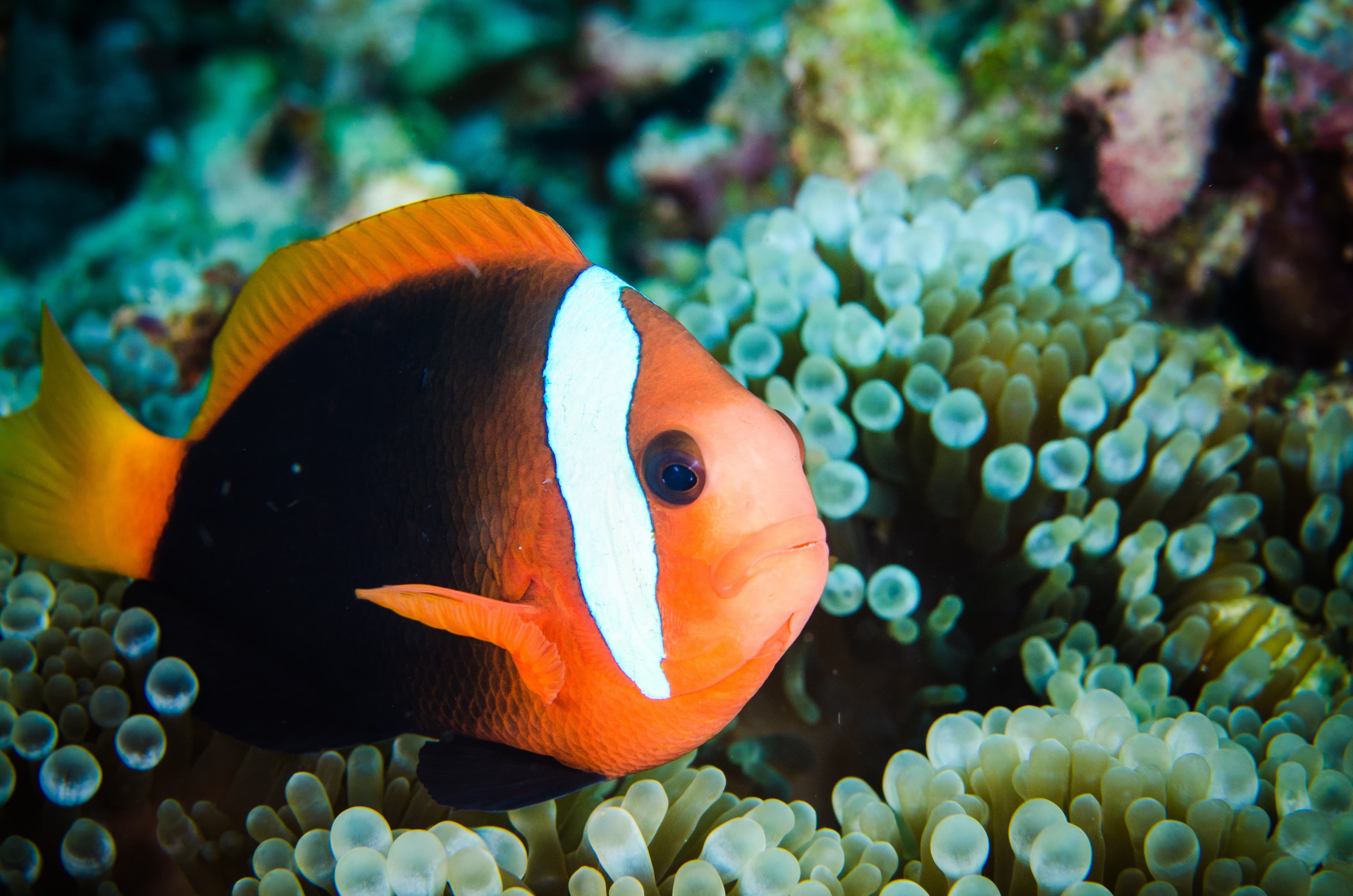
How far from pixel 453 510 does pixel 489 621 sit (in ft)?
0.51

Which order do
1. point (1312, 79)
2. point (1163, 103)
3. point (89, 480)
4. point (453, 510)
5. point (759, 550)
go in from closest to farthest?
point (759, 550) → point (453, 510) → point (89, 480) → point (1312, 79) → point (1163, 103)

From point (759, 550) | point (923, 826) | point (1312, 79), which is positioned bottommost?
point (923, 826)

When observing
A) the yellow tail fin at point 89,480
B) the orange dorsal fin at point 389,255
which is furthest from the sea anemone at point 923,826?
the orange dorsal fin at point 389,255

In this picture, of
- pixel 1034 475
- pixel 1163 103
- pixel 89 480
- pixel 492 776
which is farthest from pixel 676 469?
pixel 1163 103

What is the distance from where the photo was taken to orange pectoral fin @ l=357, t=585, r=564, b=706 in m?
0.86

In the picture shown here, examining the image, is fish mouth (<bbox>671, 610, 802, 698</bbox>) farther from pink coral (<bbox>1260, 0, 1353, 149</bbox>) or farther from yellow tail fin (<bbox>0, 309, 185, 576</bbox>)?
pink coral (<bbox>1260, 0, 1353, 149</bbox>)

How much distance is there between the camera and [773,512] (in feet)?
2.80

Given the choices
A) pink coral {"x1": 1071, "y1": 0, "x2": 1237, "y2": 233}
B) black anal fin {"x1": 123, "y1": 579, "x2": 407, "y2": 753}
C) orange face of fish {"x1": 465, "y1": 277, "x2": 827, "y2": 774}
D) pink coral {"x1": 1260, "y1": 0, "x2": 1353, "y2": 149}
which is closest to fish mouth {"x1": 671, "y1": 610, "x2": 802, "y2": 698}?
orange face of fish {"x1": 465, "y1": 277, "x2": 827, "y2": 774}

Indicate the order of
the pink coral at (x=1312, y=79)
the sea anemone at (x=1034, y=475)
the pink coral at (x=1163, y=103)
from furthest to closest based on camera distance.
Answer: the pink coral at (x=1163, y=103)
the pink coral at (x=1312, y=79)
the sea anemone at (x=1034, y=475)

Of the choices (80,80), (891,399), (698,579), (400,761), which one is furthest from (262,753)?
(80,80)

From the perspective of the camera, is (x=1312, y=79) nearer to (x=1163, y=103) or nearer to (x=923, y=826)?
(x=1163, y=103)

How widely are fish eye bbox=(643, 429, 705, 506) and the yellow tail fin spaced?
68cm

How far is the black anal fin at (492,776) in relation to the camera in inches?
38.6

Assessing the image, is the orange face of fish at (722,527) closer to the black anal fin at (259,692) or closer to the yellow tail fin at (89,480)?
the black anal fin at (259,692)
